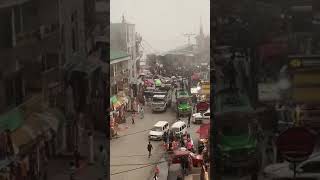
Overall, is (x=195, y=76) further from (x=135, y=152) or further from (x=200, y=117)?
(x=135, y=152)

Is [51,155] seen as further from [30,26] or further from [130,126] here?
[30,26]

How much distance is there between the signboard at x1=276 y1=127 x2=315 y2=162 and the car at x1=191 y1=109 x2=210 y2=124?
658 mm

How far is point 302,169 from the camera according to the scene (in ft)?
12.2

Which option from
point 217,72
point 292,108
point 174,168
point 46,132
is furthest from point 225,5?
point 46,132

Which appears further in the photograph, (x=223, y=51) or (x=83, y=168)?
(x=83, y=168)

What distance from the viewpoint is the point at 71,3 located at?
3824mm

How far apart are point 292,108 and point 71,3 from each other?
1968 mm

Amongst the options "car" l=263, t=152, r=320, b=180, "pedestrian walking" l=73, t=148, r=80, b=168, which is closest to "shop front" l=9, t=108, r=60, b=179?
"pedestrian walking" l=73, t=148, r=80, b=168

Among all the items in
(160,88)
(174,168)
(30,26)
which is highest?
(30,26)

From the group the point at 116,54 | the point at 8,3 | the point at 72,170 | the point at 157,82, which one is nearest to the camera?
the point at 8,3

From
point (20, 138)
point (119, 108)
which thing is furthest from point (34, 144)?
point (119, 108)

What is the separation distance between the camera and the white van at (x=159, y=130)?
13.5ft

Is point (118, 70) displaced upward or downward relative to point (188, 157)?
upward

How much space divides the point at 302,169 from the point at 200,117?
1.01 m
